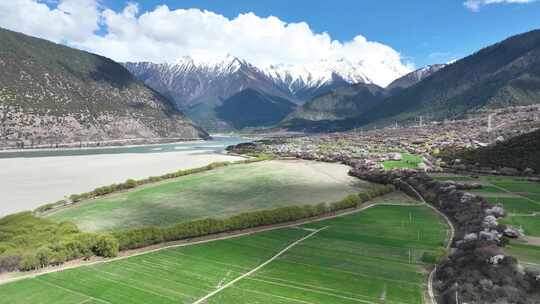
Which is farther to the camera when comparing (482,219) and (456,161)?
(456,161)

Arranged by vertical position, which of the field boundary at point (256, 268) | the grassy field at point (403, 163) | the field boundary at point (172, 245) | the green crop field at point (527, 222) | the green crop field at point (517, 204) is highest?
the grassy field at point (403, 163)

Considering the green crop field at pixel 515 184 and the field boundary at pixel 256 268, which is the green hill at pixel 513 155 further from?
the field boundary at pixel 256 268

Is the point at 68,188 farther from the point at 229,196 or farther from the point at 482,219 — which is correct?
the point at 482,219

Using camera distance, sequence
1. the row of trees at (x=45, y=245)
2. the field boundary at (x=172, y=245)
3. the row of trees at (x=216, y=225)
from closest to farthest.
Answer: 1. the field boundary at (x=172, y=245)
2. the row of trees at (x=45, y=245)
3. the row of trees at (x=216, y=225)

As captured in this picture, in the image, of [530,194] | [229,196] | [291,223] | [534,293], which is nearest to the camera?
[534,293]

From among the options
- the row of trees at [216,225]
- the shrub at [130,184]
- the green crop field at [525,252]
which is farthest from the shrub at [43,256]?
the shrub at [130,184]

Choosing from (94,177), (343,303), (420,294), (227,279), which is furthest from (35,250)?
(94,177)
